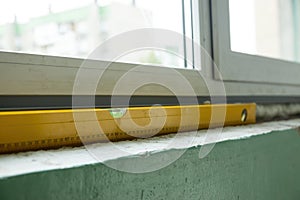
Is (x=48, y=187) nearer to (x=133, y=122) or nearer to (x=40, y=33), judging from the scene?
(x=133, y=122)

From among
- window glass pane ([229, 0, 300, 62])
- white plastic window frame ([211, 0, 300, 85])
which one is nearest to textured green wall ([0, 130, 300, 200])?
white plastic window frame ([211, 0, 300, 85])

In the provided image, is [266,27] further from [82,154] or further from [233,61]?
[82,154]

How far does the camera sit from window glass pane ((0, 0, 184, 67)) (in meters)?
0.56

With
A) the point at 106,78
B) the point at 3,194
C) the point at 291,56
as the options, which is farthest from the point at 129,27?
the point at 291,56

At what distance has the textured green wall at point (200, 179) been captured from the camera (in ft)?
1.01

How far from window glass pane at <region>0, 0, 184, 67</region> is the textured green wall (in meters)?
0.28

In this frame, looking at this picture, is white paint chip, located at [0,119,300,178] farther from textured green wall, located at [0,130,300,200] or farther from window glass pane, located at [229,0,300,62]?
window glass pane, located at [229,0,300,62]

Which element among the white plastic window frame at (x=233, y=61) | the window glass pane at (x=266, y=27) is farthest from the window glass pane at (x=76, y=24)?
the window glass pane at (x=266, y=27)

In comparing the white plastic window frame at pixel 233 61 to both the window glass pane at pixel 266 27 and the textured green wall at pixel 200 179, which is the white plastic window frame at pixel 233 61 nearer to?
the window glass pane at pixel 266 27

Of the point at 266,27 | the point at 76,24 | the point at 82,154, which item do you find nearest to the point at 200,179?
the point at 82,154

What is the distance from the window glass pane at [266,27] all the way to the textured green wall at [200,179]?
1.20 feet

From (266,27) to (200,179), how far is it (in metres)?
0.97

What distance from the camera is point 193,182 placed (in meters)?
0.48

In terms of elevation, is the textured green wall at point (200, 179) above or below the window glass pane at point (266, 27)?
below
